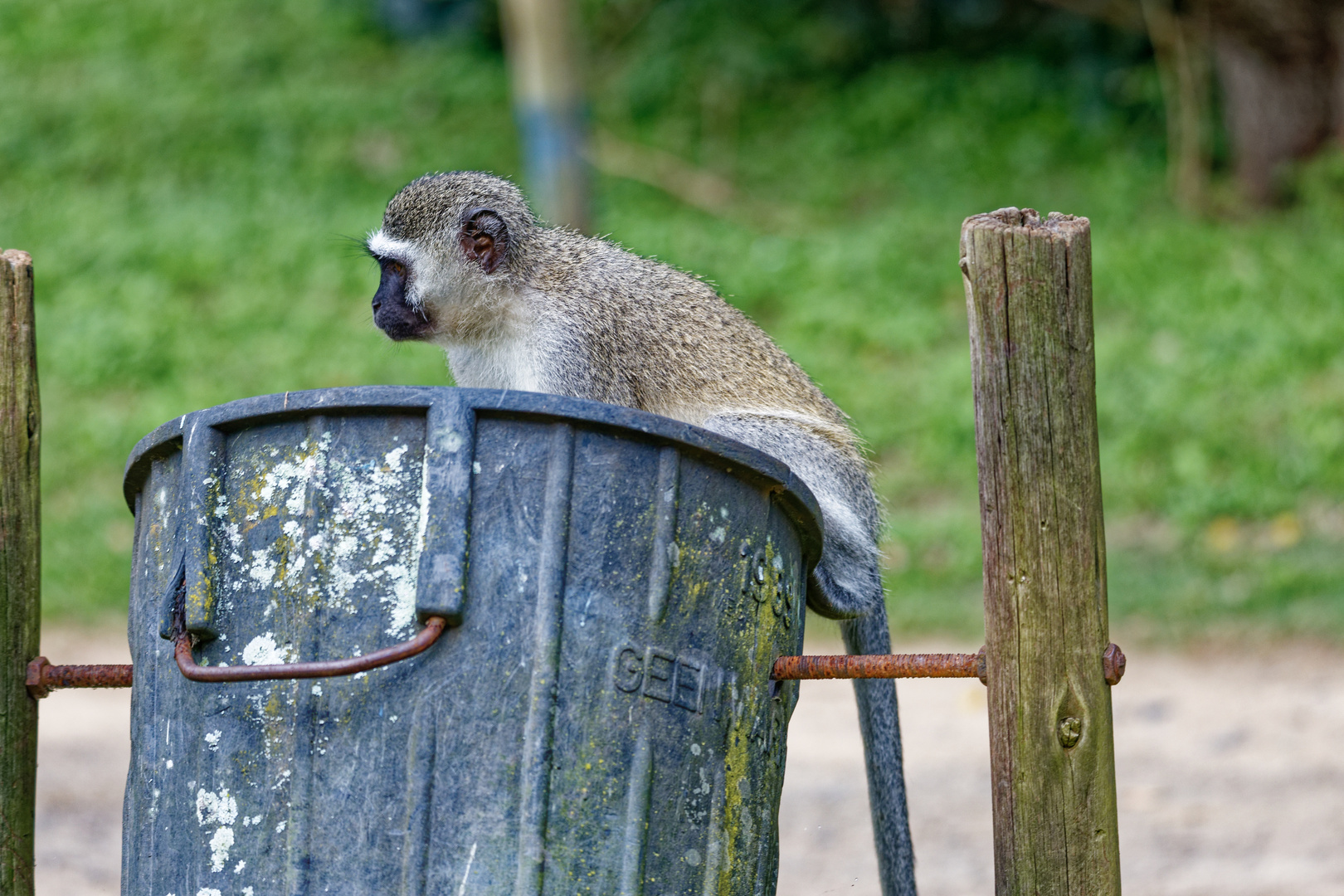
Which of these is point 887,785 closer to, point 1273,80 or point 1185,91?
point 1273,80

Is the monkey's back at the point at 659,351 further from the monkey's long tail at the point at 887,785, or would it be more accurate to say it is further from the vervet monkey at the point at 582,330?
the monkey's long tail at the point at 887,785

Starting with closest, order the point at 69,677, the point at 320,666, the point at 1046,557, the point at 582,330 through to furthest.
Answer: the point at 320,666 → the point at 1046,557 → the point at 69,677 → the point at 582,330

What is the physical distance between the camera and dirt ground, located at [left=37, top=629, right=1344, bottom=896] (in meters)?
4.41

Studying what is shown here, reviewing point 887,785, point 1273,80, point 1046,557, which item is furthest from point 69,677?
point 1273,80

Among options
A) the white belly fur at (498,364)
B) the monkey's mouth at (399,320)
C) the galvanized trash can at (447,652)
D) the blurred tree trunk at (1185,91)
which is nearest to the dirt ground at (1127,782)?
the white belly fur at (498,364)

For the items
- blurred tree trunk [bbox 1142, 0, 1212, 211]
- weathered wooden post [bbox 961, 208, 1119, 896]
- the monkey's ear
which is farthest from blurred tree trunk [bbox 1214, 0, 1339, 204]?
weathered wooden post [bbox 961, 208, 1119, 896]

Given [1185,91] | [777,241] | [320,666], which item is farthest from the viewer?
[1185,91]

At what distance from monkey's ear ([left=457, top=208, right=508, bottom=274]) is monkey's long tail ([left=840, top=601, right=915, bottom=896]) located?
1.25 meters

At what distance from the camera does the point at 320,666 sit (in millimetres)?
1832

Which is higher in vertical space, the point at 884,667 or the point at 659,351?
the point at 659,351

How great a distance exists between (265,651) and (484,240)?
1.67 metres

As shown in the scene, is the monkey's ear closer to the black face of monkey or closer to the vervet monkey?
the vervet monkey

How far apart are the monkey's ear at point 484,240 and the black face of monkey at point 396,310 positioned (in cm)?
15

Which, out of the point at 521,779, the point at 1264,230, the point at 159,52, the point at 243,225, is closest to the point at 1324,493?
the point at 1264,230
